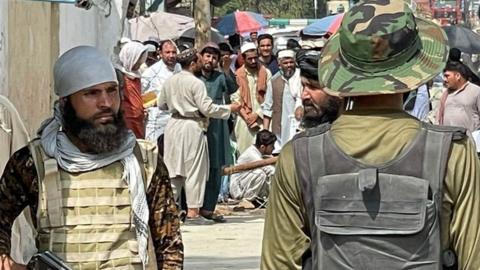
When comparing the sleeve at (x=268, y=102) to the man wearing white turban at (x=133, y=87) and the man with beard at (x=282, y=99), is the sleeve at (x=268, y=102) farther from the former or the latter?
the man wearing white turban at (x=133, y=87)

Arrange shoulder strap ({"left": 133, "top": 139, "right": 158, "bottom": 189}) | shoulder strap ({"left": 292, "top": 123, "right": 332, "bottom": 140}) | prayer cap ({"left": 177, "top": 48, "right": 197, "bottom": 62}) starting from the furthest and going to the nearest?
prayer cap ({"left": 177, "top": 48, "right": 197, "bottom": 62}), shoulder strap ({"left": 133, "top": 139, "right": 158, "bottom": 189}), shoulder strap ({"left": 292, "top": 123, "right": 332, "bottom": 140})

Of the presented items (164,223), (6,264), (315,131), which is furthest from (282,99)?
(315,131)

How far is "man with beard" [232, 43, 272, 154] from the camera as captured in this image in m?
16.1

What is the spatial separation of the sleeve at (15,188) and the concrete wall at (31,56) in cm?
442

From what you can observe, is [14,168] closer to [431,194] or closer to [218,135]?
[431,194]

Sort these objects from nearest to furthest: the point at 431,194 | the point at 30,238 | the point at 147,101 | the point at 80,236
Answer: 1. the point at 431,194
2. the point at 80,236
3. the point at 30,238
4. the point at 147,101

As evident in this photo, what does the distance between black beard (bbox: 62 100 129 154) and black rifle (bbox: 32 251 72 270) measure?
45 centimetres

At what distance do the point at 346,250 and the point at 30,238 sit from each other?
4470 millimetres

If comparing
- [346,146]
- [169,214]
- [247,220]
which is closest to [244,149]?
[247,220]

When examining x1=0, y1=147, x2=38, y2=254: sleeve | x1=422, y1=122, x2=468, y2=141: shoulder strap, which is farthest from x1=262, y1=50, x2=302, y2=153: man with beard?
x1=422, y1=122, x2=468, y2=141: shoulder strap

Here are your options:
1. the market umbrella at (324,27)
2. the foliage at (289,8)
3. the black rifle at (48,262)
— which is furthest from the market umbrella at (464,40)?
the foliage at (289,8)

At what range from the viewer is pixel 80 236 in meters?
4.64

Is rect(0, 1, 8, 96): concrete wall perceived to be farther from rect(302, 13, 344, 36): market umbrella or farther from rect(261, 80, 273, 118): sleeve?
rect(302, 13, 344, 36): market umbrella

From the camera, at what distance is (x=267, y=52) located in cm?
1764
